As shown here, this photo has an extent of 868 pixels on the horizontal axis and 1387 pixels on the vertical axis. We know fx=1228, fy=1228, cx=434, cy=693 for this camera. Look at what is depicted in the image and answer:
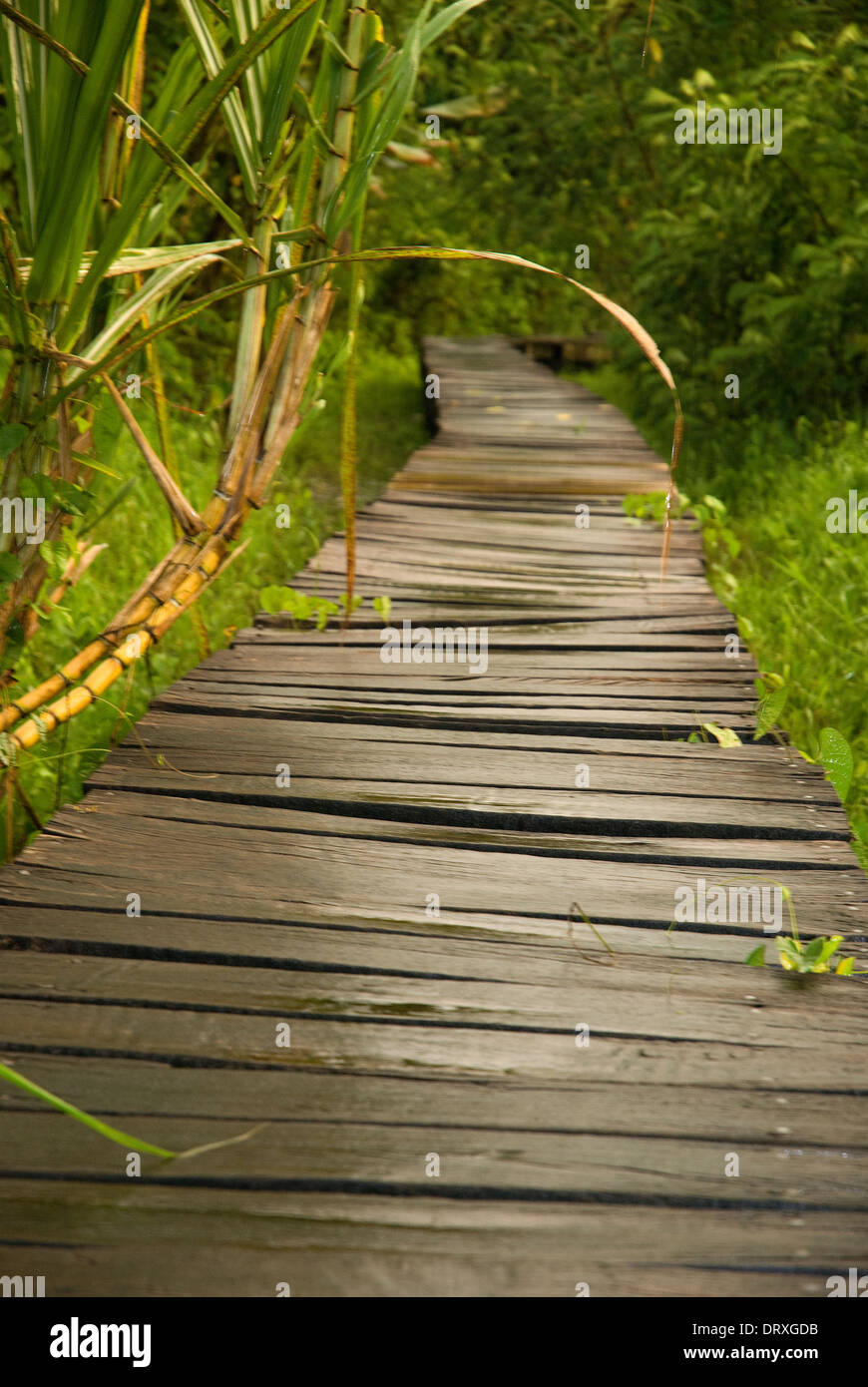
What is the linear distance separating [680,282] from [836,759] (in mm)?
5293

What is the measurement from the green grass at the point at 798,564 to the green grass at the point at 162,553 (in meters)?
1.59

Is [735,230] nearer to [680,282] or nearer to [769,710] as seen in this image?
[680,282]

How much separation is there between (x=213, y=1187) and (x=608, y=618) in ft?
7.69

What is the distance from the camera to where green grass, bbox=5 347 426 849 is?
298 centimetres

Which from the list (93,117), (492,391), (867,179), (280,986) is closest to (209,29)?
(93,117)

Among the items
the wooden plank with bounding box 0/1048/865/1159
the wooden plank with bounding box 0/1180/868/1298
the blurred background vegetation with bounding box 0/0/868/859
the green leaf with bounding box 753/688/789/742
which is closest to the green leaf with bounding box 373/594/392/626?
the blurred background vegetation with bounding box 0/0/868/859

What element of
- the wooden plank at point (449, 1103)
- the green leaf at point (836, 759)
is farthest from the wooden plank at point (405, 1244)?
the green leaf at point (836, 759)

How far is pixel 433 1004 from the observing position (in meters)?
1.62

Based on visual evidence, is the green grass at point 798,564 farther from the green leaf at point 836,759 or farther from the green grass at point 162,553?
the green grass at point 162,553

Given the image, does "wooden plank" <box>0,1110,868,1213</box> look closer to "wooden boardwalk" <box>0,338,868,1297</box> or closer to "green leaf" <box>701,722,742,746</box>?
"wooden boardwalk" <box>0,338,868,1297</box>

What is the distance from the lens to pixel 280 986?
1640 millimetres

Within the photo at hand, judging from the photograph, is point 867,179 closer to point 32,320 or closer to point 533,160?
point 533,160

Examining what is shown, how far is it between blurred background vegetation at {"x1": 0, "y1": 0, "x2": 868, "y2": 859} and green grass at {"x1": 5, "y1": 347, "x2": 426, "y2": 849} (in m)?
0.02

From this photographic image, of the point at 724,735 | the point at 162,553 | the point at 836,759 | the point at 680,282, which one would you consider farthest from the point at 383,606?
the point at 680,282
